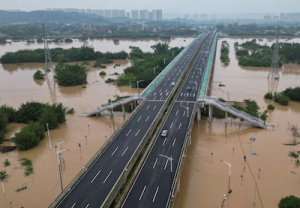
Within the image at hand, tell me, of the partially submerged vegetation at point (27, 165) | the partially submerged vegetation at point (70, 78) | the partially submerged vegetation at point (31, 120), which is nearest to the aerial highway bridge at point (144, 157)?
the partially submerged vegetation at point (31, 120)

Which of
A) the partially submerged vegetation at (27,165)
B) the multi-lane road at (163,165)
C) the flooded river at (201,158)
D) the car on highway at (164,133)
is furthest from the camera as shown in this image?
the car on highway at (164,133)

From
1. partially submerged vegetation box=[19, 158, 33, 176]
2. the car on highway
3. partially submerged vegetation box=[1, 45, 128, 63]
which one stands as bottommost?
partially submerged vegetation box=[19, 158, 33, 176]

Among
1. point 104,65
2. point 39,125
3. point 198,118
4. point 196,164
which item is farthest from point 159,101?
point 104,65

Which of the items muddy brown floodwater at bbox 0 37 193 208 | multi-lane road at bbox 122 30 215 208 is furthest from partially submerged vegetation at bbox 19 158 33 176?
multi-lane road at bbox 122 30 215 208

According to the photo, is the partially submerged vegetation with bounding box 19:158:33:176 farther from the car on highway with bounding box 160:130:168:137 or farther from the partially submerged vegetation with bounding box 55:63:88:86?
the partially submerged vegetation with bounding box 55:63:88:86

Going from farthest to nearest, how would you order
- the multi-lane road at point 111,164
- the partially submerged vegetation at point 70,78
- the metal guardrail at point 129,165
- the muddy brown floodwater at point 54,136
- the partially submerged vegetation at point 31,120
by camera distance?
1. the partially submerged vegetation at point 70,78
2. the partially submerged vegetation at point 31,120
3. the muddy brown floodwater at point 54,136
4. the multi-lane road at point 111,164
5. the metal guardrail at point 129,165

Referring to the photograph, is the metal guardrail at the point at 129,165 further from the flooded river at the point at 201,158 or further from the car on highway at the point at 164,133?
the flooded river at the point at 201,158
